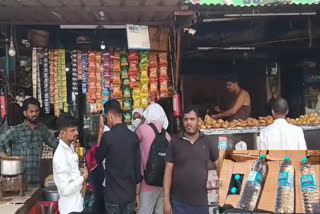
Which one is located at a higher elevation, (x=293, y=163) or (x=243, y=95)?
(x=243, y=95)

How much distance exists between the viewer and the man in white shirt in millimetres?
3662

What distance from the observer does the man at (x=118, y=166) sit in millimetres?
4191

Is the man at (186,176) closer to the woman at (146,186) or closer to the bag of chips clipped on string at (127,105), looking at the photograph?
the woman at (146,186)

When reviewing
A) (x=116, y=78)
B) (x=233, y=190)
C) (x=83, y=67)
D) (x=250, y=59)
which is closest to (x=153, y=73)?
(x=116, y=78)

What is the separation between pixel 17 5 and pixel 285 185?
12.8ft

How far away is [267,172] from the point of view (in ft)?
8.16

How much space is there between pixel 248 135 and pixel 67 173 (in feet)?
10.4

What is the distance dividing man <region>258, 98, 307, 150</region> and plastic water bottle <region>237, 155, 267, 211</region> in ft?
6.71

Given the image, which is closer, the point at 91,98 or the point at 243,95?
the point at 91,98

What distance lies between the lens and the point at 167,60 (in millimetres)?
5582

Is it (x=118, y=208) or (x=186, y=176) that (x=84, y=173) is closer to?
(x=118, y=208)

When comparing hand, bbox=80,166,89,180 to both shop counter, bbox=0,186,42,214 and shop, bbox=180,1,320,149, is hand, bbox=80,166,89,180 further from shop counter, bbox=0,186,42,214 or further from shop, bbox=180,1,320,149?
shop, bbox=180,1,320,149

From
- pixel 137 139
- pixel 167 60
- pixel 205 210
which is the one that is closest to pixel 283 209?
pixel 205 210

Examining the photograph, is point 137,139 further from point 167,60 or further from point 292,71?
point 292,71
